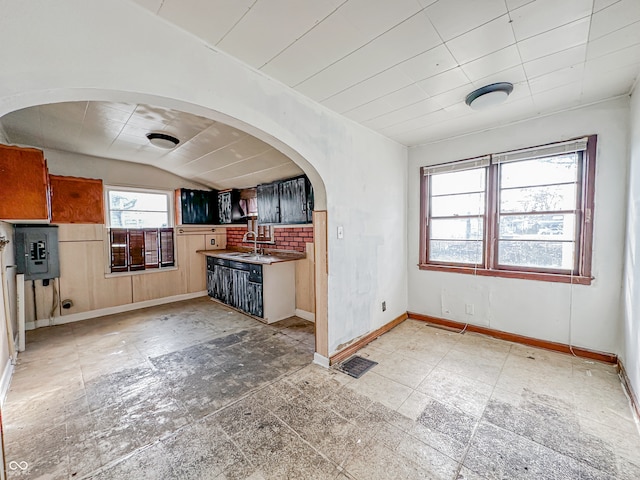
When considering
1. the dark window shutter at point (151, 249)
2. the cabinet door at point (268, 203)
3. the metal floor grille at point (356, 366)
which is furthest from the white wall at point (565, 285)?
the dark window shutter at point (151, 249)

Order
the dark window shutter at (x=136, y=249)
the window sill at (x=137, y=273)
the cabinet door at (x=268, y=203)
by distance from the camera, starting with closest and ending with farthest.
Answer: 1. the cabinet door at (x=268, y=203)
2. the window sill at (x=137, y=273)
3. the dark window shutter at (x=136, y=249)

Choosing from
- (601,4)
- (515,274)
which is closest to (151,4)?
(601,4)

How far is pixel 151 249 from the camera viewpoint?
5062 millimetres

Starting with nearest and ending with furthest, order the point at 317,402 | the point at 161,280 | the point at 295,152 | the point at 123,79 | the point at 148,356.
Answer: the point at 123,79
the point at 317,402
the point at 295,152
the point at 148,356
the point at 161,280

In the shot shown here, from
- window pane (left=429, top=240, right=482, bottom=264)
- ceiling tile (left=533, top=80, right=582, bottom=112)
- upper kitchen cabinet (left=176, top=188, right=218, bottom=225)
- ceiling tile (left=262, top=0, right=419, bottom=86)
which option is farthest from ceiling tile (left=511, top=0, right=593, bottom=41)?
upper kitchen cabinet (left=176, top=188, right=218, bottom=225)

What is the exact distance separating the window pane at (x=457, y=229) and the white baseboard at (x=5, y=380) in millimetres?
4791

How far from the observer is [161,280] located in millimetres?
5117

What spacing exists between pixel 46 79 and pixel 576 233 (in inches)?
169

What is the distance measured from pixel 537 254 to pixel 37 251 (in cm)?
659

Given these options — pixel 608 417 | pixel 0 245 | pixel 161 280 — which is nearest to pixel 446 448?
pixel 608 417

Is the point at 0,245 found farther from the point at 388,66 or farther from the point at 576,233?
the point at 576,233

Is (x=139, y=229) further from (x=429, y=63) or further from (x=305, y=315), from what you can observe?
(x=429, y=63)

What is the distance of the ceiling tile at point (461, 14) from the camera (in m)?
1.41

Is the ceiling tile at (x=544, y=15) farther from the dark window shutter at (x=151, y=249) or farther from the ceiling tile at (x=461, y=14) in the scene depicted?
the dark window shutter at (x=151, y=249)
